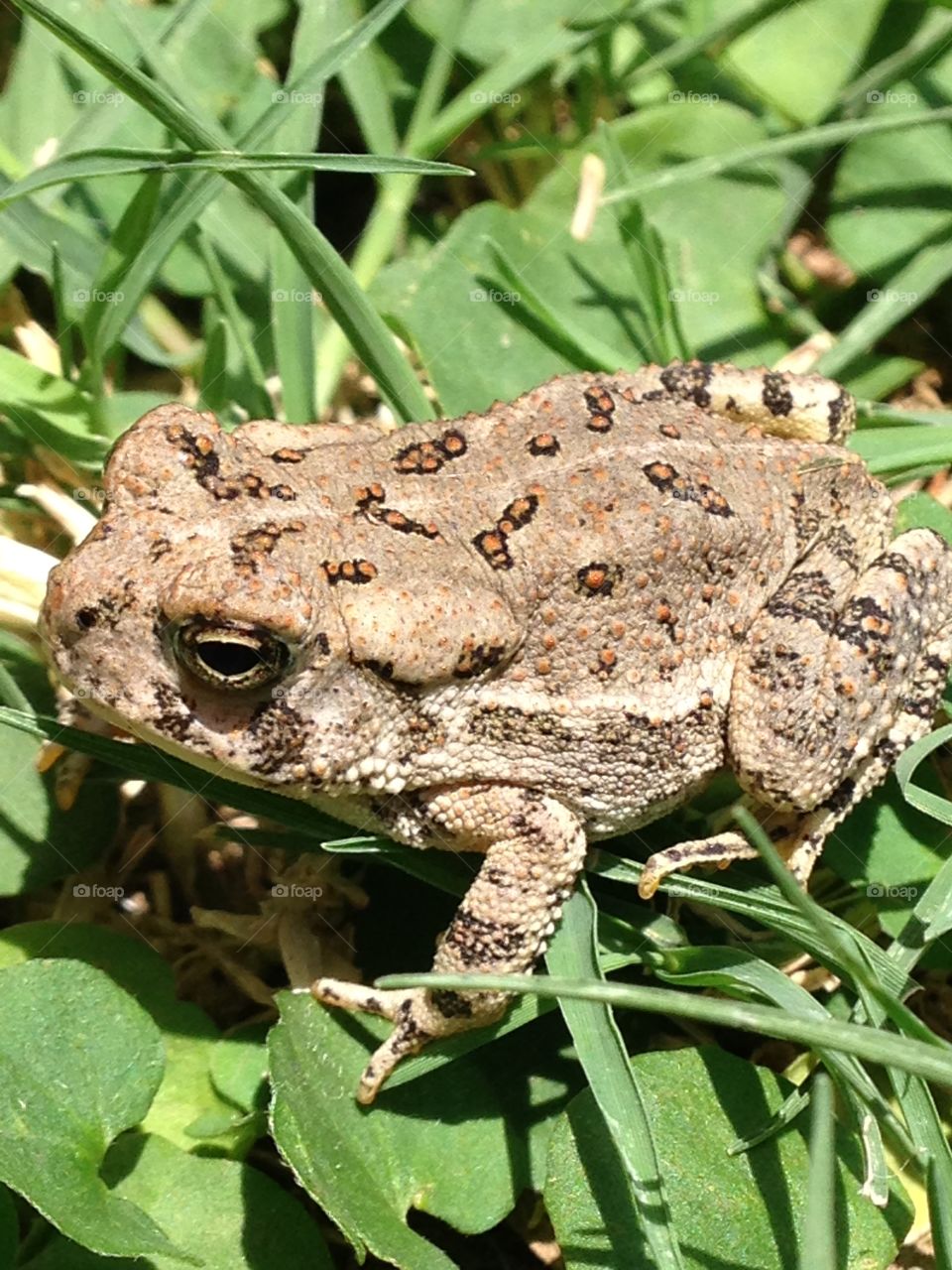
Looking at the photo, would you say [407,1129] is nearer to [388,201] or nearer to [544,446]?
[544,446]

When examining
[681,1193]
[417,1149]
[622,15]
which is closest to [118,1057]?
[417,1149]

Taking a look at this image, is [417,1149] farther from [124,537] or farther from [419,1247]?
[124,537]

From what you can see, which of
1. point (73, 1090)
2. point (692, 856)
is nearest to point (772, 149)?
point (692, 856)

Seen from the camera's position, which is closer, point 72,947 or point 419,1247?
point 419,1247
